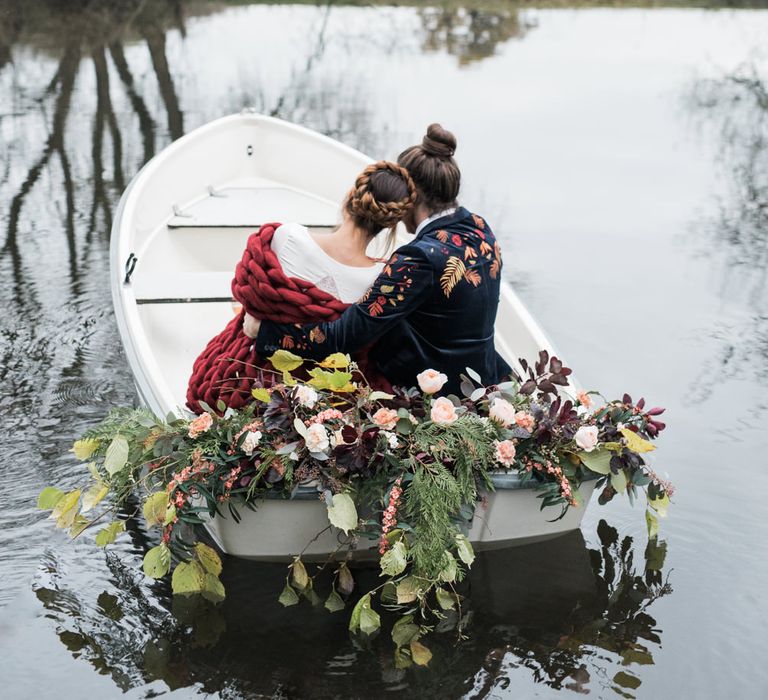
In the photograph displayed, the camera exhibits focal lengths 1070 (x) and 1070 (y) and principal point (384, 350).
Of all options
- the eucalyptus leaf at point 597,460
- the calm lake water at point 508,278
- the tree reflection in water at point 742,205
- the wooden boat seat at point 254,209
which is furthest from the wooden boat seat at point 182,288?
the tree reflection in water at point 742,205

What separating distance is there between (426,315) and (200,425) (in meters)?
0.69

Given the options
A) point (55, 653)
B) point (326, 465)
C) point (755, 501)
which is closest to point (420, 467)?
point (326, 465)

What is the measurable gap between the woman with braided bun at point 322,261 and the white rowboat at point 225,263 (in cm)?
44

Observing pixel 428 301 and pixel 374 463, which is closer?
pixel 374 463

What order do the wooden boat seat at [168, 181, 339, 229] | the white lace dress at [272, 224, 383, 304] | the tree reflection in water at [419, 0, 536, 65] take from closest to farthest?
the white lace dress at [272, 224, 383, 304]
the wooden boat seat at [168, 181, 339, 229]
the tree reflection in water at [419, 0, 536, 65]

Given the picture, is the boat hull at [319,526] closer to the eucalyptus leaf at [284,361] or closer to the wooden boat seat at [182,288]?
the eucalyptus leaf at [284,361]

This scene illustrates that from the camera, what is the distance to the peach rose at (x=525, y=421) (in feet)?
9.31

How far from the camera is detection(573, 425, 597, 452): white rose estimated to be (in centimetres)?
278

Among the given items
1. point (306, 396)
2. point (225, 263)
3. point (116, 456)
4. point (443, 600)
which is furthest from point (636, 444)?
point (225, 263)

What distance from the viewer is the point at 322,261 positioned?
3.00 m

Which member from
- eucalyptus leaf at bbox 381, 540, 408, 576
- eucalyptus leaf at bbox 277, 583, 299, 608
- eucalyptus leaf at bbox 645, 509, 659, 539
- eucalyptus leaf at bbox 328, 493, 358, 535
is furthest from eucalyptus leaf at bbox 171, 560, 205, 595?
eucalyptus leaf at bbox 645, 509, 659, 539

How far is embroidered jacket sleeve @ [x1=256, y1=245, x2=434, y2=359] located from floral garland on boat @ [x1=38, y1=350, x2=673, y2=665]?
8 cm

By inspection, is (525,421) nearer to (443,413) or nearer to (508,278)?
(443,413)

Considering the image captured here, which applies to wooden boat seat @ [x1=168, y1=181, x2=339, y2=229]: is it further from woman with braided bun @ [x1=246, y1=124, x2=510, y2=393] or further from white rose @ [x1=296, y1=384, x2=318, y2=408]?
white rose @ [x1=296, y1=384, x2=318, y2=408]
